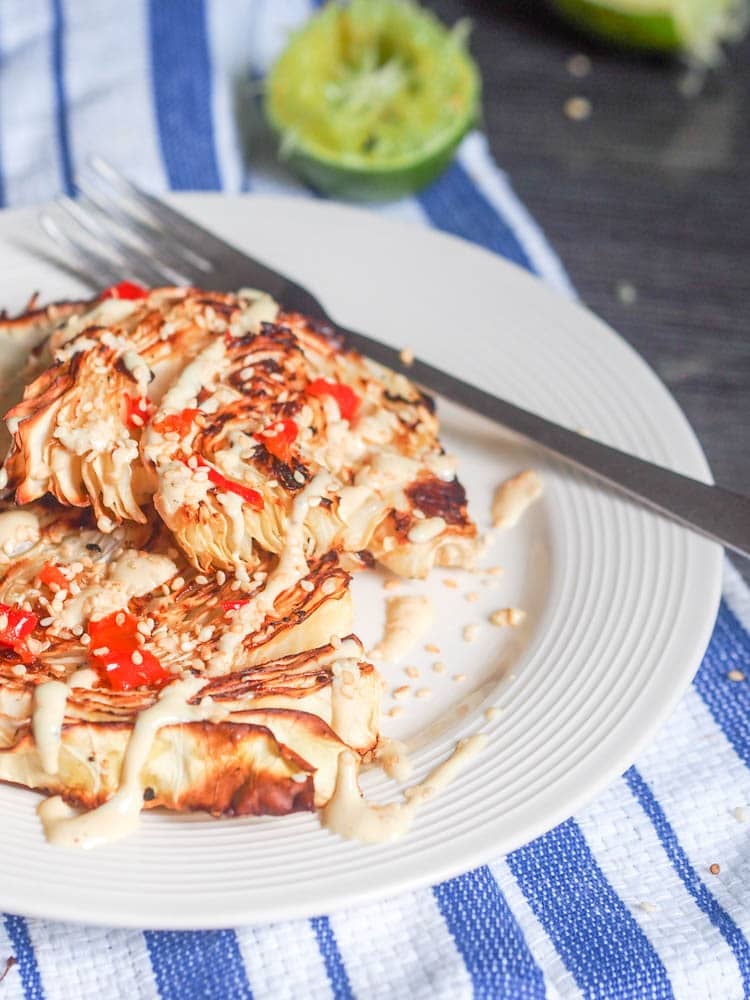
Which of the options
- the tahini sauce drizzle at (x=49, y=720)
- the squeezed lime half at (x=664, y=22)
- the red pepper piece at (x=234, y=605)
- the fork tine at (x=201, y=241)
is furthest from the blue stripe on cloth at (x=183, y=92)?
the tahini sauce drizzle at (x=49, y=720)

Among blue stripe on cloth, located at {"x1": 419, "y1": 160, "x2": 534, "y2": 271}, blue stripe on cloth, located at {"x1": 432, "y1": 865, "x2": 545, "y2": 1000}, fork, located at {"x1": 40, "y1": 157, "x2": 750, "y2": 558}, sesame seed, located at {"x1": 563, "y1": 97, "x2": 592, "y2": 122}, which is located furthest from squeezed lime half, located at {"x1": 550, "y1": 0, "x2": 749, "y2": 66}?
blue stripe on cloth, located at {"x1": 432, "y1": 865, "x2": 545, "y2": 1000}

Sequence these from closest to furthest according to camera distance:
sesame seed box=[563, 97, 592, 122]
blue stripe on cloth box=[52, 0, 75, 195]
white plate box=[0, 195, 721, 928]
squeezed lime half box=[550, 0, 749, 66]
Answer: white plate box=[0, 195, 721, 928] < blue stripe on cloth box=[52, 0, 75, 195] < squeezed lime half box=[550, 0, 749, 66] < sesame seed box=[563, 97, 592, 122]

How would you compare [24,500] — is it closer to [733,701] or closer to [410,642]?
[410,642]

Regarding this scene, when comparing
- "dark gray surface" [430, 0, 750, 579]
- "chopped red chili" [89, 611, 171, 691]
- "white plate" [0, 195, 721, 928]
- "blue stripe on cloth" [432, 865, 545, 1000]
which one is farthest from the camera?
"dark gray surface" [430, 0, 750, 579]

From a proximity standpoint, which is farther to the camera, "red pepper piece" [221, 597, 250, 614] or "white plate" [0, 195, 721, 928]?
"red pepper piece" [221, 597, 250, 614]

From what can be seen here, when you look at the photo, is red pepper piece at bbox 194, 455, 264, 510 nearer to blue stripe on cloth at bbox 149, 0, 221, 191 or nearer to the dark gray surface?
the dark gray surface

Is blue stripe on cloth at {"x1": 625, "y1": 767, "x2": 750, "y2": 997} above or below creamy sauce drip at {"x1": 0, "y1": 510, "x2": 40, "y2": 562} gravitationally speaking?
below
